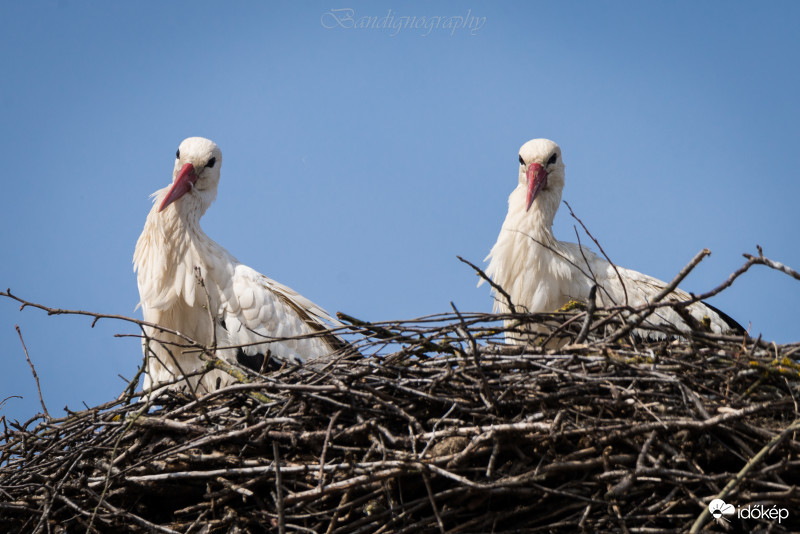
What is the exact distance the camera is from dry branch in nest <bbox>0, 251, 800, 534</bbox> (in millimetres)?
2174

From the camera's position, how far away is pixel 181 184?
389cm

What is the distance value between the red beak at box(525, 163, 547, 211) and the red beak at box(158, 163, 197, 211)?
1511mm

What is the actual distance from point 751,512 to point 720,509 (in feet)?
0.38

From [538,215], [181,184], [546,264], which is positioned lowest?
[546,264]

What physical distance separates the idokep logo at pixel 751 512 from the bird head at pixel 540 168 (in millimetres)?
2027

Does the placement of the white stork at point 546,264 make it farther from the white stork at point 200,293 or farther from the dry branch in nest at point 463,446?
the dry branch in nest at point 463,446

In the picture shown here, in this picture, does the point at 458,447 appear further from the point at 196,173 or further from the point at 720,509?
the point at 196,173

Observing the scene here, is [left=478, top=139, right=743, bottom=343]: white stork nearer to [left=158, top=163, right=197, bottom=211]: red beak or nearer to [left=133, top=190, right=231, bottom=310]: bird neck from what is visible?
[left=133, top=190, right=231, bottom=310]: bird neck

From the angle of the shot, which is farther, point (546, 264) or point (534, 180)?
point (534, 180)

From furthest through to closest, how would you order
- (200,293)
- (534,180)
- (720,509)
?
(534,180) → (200,293) → (720,509)

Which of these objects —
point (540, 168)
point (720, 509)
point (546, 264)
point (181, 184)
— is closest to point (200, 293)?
point (181, 184)

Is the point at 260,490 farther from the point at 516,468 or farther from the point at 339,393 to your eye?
the point at 516,468

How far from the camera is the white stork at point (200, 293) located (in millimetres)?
3646

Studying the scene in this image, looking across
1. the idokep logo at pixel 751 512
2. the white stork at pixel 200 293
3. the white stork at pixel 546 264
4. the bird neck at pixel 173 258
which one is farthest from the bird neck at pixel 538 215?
the idokep logo at pixel 751 512
